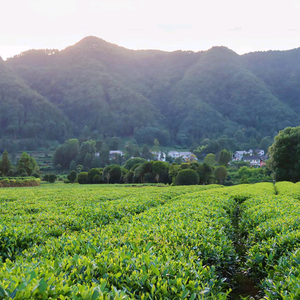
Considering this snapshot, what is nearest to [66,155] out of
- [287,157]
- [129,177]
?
[129,177]

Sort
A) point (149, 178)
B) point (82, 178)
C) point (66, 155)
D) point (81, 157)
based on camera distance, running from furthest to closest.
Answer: point (66, 155), point (81, 157), point (82, 178), point (149, 178)

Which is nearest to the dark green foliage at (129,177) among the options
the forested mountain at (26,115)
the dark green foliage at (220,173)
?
the dark green foliage at (220,173)

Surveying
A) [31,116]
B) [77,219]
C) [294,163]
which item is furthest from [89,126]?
[77,219]

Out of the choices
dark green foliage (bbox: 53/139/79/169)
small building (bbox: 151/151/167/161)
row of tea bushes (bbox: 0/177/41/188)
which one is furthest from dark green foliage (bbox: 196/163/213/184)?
small building (bbox: 151/151/167/161)

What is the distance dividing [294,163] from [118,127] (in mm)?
152764

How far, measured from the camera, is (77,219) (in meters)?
8.66

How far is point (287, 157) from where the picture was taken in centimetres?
3878

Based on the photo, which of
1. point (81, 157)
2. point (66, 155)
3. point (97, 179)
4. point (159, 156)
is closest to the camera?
point (97, 179)

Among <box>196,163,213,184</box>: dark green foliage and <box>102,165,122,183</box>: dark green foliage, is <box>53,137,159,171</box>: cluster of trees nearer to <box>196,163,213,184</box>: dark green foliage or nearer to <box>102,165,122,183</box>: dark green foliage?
<box>102,165,122,183</box>: dark green foliage

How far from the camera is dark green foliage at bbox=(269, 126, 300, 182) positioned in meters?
37.8

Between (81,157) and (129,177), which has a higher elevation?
(129,177)

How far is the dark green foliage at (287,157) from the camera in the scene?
37.8 m

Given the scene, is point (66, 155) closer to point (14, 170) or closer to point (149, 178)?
point (14, 170)

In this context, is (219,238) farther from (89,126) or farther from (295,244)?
(89,126)
